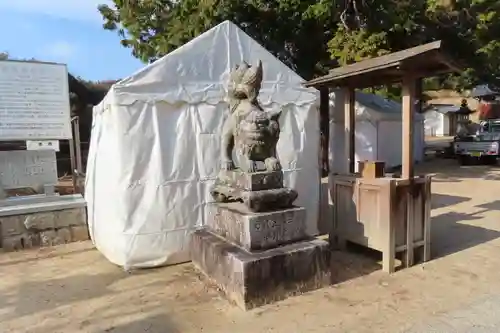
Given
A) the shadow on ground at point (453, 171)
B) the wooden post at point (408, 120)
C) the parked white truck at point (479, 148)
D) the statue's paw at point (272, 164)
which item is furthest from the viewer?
the parked white truck at point (479, 148)

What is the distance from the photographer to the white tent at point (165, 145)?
5.05m

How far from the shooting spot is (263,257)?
3926 millimetres

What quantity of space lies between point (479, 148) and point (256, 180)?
16.5 meters

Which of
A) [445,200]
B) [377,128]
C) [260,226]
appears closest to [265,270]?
[260,226]

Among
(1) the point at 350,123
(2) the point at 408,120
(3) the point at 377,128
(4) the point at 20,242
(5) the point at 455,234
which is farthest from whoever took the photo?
(3) the point at 377,128

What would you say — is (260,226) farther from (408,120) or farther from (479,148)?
(479,148)

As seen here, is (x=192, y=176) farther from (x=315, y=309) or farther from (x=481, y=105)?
(x=481, y=105)

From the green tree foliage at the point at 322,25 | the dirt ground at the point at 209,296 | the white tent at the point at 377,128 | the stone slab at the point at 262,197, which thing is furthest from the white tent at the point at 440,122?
the stone slab at the point at 262,197

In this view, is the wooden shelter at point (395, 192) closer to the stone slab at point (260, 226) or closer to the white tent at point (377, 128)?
the stone slab at point (260, 226)

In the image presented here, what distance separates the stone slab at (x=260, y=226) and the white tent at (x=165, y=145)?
35.5 inches

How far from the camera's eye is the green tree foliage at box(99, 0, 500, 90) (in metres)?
10.1

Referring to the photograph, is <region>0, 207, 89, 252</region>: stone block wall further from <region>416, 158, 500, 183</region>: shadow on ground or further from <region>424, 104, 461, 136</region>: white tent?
<region>424, 104, 461, 136</region>: white tent

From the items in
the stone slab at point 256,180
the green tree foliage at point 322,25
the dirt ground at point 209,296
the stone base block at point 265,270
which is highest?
the green tree foliage at point 322,25

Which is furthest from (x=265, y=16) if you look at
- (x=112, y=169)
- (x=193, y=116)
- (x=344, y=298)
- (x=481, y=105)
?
(x=481, y=105)
